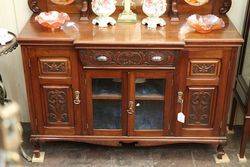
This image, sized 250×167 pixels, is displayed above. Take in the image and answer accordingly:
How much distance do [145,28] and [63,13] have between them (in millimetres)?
526

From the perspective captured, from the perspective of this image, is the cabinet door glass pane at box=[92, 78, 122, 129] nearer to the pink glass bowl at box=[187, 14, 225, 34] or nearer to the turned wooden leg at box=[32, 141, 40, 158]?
the turned wooden leg at box=[32, 141, 40, 158]

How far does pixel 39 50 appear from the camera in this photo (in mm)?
2330

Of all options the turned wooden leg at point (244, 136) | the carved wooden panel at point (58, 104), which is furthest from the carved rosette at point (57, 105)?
the turned wooden leg at point (244, 136)

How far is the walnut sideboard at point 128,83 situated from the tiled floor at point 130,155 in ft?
0.41

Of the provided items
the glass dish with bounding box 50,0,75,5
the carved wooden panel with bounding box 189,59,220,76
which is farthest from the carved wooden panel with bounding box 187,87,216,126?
the glass dish with bounding box 50,0,75,5

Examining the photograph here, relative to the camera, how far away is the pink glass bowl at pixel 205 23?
2.33m

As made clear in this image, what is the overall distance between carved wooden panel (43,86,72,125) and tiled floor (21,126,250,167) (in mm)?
296

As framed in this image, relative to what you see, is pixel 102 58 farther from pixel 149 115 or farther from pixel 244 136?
pixel 244 136

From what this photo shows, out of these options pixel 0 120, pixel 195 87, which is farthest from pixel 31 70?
pixel 0 120

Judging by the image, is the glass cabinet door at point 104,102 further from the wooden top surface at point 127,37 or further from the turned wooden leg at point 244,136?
the turned wooden leg at point 244,136

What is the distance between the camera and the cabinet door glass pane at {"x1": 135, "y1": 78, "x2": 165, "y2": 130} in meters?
2.47

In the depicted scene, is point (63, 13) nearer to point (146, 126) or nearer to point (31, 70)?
point (31, 70)

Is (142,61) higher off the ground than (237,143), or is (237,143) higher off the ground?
(142,61)

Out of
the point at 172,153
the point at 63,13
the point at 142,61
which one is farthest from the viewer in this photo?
the point at 172,153
